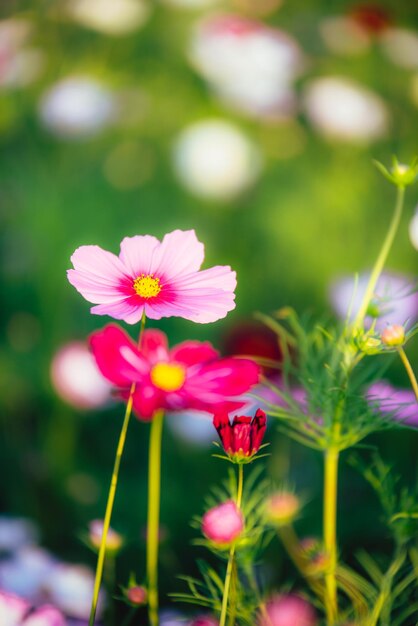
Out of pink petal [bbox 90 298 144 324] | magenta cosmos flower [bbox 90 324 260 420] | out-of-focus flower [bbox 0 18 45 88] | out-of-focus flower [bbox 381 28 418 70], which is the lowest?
magenta cosmos flower [bbox 90 324 260 420]

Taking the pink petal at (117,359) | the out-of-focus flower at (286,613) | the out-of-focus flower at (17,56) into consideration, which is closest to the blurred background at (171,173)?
the out-of-focus flower at (17,56)

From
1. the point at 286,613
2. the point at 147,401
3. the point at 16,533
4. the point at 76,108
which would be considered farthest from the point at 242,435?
the point at 76,108

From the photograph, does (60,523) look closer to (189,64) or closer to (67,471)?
(67,471)

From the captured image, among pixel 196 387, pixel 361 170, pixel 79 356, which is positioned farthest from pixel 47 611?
pixel 361 170

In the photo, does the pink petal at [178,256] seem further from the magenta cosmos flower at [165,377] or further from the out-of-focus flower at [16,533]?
the out-of-focus flower at [16,533]

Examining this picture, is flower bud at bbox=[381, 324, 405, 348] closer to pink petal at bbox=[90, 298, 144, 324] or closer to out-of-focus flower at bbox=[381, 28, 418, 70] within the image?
pink petal at bbox=[90, 298, 144, 324]

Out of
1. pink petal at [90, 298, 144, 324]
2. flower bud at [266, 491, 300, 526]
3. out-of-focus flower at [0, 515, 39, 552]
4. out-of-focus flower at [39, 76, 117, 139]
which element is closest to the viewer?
pink petal at [90, 298, 144, 324]

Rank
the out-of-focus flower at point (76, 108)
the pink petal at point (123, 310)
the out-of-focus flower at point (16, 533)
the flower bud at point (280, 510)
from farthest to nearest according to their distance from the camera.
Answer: the out-of-focus flower at point (76, 108)
the out-of-focus flower at point (16, 533)
the flower bud at point (280, 510)
the pink petal at point (123, 310)

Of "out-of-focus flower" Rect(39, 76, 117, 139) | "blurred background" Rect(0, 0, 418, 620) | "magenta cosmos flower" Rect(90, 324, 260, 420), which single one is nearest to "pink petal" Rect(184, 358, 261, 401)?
"magenta cosmos flower" Rect(90, 324, 260, 420)

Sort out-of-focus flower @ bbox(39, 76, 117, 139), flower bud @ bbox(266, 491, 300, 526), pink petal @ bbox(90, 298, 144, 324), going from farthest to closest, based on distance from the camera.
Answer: out-of-focus flower @ bbox(39, 76, 117, 139) → flower bud @ bbox(266, 491, 300, 526) → pink petal @ bbox(90, 298, 144, 324)
